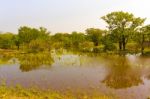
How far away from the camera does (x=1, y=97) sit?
1138 centimetres

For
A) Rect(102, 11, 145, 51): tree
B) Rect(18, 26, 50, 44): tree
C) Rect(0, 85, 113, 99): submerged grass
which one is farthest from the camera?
Rect(18, 26, 50, 44): tree

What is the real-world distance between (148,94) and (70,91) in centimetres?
407

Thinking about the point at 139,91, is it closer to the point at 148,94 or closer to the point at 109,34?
the point at 148,94

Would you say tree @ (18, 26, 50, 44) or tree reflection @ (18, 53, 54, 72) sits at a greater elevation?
tree @ (18, 26, 50, 44)

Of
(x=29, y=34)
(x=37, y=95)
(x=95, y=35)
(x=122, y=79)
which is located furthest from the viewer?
(x=95, y=35)

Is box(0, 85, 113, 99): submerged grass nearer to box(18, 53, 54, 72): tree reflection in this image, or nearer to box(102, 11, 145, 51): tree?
box(18, 53, 54, 72): tree reflection

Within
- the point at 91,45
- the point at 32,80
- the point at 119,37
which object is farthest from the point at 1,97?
the point at 91,45

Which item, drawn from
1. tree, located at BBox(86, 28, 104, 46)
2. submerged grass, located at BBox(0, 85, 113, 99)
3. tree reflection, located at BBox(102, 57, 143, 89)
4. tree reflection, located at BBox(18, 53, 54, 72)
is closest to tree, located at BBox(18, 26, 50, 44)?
tree, located at BBox(86, 28, 104, 46)

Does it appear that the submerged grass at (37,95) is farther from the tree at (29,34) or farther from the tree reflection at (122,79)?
the tree at (29,34)

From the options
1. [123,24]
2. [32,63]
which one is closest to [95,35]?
[123,24]

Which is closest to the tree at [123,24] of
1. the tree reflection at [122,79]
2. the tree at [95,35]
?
the tree at [95,35]

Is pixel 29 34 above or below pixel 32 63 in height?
above

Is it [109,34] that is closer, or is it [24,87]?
[24,87]

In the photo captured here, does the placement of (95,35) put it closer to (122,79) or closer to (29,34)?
(29,34)
